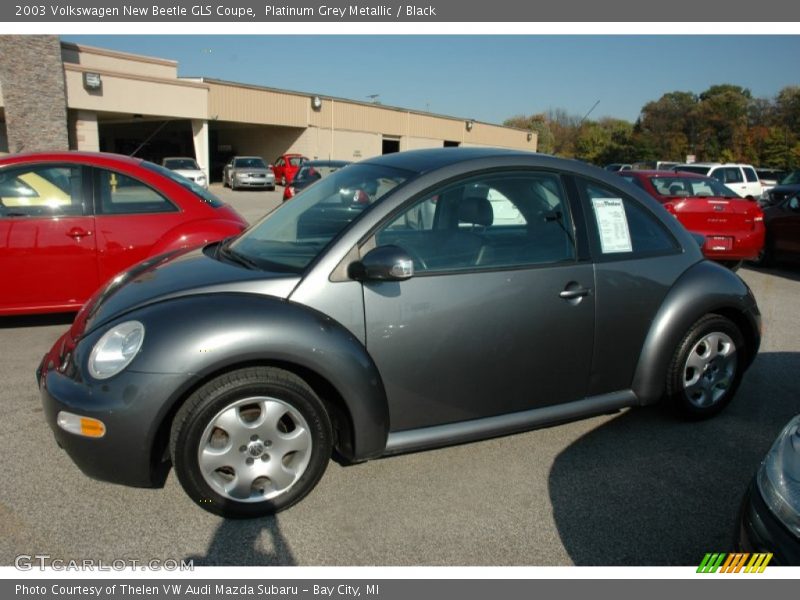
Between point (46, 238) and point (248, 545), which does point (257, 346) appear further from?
point (46, 238)

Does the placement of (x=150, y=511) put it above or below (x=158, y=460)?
below

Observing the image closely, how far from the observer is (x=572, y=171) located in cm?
335

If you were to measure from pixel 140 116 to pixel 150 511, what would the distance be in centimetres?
3150

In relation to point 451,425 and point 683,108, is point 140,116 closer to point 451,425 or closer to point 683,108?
point 451,425

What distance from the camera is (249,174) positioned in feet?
95.5

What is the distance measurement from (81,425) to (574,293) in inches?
94.1

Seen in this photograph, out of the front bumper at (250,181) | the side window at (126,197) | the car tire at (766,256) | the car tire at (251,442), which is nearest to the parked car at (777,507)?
the car tire at (251,442)

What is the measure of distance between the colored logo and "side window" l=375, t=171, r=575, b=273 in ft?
4.98

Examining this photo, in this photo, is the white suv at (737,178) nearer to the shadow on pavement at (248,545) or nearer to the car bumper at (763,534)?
the car bumper at (763,534)

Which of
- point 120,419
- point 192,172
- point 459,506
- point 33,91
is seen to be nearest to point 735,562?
point 459,506

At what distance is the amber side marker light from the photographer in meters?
2.53

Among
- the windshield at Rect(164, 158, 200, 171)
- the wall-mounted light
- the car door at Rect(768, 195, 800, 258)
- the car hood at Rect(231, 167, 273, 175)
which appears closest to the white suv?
the car door at Rect(768, 195, 800, 258)

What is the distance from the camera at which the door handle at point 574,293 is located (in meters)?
3.13

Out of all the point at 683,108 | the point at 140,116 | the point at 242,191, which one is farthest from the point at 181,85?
the point at 683,108
